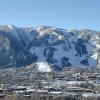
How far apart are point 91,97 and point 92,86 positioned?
34.5 meters

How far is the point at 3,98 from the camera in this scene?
263ft

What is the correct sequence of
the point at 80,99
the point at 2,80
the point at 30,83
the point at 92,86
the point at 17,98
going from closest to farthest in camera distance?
the point at 17,98, the point at 80,99, the point at 92,86, the point at 30,83, the point at 2,80

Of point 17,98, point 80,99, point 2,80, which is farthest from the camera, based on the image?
point 2,80

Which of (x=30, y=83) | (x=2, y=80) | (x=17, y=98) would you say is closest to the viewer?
(x=17, y=98)

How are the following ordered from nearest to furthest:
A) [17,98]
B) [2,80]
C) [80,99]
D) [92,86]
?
[17,98], [80,99], [92,86], [2,80]

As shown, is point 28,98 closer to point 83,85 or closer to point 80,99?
point 80,99

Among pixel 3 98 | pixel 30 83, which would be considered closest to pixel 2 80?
pixel 30 83

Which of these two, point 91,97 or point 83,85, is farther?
point 83,85

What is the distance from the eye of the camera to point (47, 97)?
78000mm

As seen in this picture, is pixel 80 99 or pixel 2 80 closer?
pixel 80 99

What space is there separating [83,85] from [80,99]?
129 ft

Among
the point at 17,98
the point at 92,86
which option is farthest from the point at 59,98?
the point at 92,86

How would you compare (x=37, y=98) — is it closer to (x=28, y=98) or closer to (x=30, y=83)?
(x=28, y=98)

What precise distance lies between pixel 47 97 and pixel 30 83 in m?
49.3
